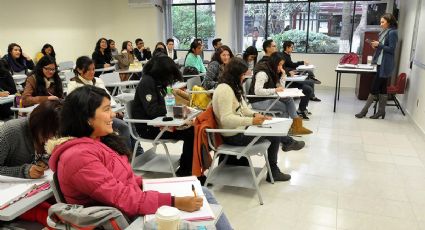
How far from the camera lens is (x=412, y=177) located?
3.32 metres

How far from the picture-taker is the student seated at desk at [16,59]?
6.22m

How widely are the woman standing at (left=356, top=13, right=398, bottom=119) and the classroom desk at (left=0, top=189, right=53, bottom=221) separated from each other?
5047mm

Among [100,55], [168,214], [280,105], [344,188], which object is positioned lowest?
[344,188]

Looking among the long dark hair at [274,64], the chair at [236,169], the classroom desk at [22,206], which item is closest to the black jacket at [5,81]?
the chair at [236,169]

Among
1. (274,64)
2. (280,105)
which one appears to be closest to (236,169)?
(280,105)

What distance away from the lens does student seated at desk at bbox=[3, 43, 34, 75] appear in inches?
245

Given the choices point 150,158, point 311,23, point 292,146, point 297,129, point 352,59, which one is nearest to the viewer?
point 150,158

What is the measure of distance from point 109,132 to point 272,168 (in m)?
2.01

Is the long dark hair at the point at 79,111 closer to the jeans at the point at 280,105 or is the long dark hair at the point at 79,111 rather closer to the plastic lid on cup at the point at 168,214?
the plastic lid on cup at the point at 168,214

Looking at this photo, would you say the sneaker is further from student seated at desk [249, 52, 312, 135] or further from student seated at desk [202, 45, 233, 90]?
student seated at desk [202, 45, 233, 90]

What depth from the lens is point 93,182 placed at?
1.34m

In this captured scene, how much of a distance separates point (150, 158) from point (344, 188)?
1.88 meters

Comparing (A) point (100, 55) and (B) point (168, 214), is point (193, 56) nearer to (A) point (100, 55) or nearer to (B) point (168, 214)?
(A) point (100, 55)

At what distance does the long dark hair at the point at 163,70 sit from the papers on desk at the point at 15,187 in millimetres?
1519
